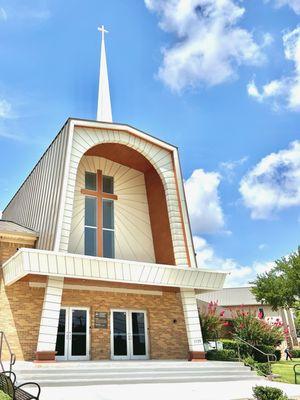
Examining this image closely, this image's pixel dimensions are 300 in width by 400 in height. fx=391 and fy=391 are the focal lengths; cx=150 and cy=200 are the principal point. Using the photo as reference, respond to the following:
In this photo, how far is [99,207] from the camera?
723 inches

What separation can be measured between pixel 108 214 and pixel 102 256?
2182 mm

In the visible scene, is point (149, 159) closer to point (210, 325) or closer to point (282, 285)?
point (210, 325)

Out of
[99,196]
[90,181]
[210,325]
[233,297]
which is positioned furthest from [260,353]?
[233,297]

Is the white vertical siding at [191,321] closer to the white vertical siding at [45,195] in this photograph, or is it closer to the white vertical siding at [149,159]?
the white vertical siding at [149,159]

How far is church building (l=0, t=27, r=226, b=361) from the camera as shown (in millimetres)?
14398

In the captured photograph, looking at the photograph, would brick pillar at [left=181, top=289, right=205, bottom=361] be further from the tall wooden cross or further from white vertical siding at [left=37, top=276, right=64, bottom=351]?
white vertical siding at [left=37, top=276, right=64, bottom=351]

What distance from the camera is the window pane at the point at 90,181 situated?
1875cm

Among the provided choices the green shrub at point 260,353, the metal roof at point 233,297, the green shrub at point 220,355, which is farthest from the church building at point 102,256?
the metal roof at point 233,297

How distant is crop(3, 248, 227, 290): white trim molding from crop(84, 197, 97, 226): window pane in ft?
11.7

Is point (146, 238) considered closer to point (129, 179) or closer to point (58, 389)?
point (129, 179)

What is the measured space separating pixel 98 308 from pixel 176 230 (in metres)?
4.80

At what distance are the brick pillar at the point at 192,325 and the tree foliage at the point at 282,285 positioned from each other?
15.9 m

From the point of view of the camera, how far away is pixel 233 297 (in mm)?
47219

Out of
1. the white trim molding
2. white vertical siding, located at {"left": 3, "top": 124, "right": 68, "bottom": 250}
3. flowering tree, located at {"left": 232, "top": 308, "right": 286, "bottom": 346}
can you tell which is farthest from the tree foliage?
white vertical siding, located at {"left": 3, "top": 124, "right": 68, "bottom": 250}
